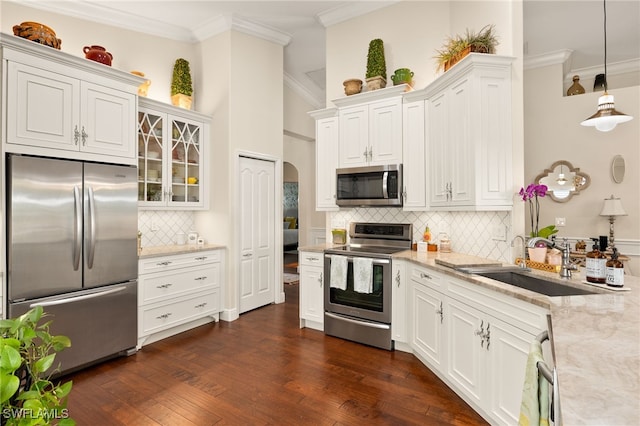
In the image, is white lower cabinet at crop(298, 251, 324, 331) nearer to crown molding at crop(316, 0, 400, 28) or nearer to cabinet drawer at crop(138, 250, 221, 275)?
cabinet drawer at crop(138, 250, 221, 275)

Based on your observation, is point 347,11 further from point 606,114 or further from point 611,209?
point 611,209

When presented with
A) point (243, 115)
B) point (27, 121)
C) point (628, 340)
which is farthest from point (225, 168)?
point (628, 340)

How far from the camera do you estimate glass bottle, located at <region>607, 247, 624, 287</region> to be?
1835mm

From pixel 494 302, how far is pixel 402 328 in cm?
140

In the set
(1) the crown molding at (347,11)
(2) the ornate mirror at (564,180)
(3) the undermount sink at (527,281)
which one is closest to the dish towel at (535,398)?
(3) the undermount sink at (527,281)

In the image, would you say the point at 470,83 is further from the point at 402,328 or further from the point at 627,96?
the point at 627,96

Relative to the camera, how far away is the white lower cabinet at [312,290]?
3955mm

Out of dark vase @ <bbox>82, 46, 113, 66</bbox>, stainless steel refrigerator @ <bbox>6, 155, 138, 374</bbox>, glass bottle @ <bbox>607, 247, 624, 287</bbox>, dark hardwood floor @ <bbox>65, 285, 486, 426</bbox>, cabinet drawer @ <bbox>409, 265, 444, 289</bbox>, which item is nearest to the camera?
glass bottle @ <bbox>607, 247, 624, 287</bbox>

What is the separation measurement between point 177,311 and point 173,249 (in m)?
0.71

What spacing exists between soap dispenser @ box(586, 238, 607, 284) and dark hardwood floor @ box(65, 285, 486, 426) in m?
1.17

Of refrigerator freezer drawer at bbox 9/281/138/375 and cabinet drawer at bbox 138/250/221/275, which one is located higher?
cabinet drawer at bbox 138/250/221/275

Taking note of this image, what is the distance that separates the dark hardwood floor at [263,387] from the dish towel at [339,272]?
610 mm

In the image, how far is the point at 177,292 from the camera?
388 cm

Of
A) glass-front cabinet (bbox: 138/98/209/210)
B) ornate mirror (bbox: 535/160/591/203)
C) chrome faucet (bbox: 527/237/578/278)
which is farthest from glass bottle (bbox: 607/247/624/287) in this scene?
glass-front cabinet (bbox: 138/98/209/210)
